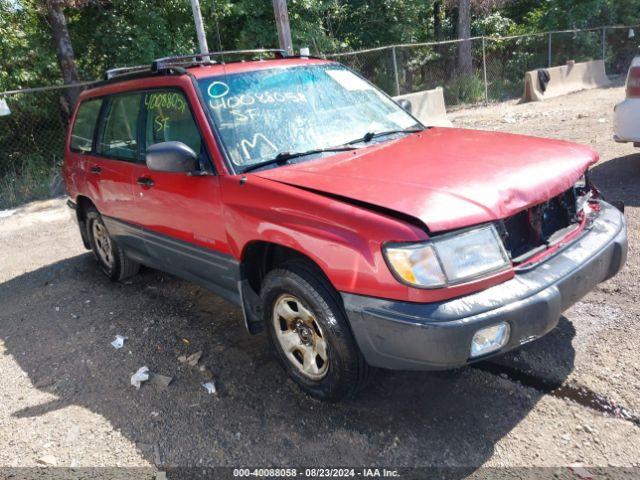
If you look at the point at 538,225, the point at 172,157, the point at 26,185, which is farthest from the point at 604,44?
the point at 172,157

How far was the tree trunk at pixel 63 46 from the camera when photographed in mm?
11148

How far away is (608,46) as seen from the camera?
67.5 ft

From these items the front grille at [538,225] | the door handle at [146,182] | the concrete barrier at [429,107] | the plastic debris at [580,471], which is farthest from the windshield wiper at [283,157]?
the concrete barrier at [429,107]

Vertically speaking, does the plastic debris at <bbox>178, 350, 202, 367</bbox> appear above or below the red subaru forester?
below

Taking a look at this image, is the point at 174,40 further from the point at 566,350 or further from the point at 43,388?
the point at 566,350

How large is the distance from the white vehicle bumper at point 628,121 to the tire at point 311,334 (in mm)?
4884

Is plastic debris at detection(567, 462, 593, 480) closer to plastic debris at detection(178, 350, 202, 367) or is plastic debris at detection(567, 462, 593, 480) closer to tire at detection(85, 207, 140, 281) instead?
plastic debris at detection(178, 350, 202, 367)

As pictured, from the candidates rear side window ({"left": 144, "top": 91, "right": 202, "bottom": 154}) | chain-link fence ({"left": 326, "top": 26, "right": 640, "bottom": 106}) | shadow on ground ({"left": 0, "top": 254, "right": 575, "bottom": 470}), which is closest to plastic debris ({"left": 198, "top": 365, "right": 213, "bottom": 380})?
shadow on ground ({"left": 0, "top": 254, "right": 575, "bottom": 470})

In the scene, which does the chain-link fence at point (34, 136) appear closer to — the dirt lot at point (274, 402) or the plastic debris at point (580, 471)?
the dirt lot at point (274, 402)

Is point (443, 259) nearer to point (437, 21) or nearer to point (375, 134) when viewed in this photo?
point (375, 134)

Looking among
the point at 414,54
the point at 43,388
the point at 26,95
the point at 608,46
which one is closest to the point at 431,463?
the point at 43,388

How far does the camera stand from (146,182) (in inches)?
161

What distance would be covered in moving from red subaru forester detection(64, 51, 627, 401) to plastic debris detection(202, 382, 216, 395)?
45cm

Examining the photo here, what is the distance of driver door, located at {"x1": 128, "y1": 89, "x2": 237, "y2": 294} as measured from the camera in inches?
138
